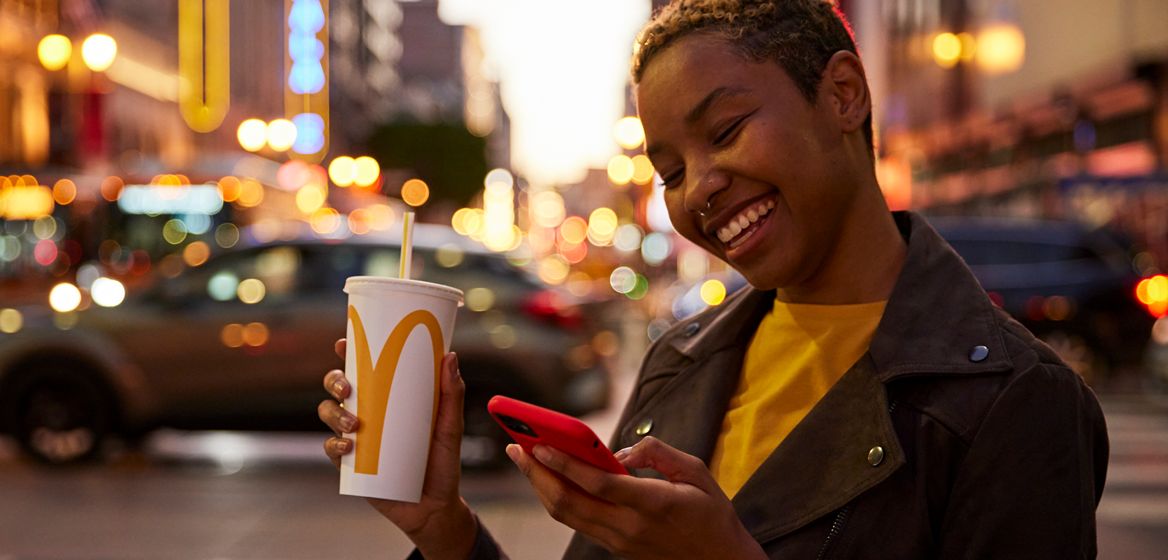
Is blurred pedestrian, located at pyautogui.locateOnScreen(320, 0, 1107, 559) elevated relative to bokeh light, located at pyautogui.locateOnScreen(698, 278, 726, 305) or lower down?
elevated

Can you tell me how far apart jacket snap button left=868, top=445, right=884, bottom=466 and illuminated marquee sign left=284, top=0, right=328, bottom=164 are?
76.5 meters

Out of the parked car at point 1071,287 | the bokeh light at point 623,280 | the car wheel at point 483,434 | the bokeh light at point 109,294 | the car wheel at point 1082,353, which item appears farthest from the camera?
the bokeh light at point 623,280

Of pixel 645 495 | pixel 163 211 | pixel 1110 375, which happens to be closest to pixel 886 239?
pixel 645 495

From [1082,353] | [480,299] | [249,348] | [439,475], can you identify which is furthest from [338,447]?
[1082,353]

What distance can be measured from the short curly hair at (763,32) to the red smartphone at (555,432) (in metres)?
0.62

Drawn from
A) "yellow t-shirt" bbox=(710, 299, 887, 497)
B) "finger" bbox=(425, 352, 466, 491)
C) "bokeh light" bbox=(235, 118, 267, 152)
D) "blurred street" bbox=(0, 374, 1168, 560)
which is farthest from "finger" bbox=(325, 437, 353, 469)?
"bokeh light" bbox=(235, 118, 267, 152)

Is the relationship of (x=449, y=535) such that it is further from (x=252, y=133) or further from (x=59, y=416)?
(x=252, y=133)

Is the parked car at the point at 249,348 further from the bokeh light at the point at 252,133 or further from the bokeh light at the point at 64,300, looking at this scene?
the bokeh light at the point at 252,133

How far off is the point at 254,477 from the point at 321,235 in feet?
6.30

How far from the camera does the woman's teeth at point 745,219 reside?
2.04 meters

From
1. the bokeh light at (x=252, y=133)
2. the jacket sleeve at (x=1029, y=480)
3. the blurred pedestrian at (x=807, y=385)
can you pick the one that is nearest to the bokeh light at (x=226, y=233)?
the bokeh light at (x=252, y=133)

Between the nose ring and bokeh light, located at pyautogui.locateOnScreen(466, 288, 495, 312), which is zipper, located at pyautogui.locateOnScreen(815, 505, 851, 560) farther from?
bokeh light, located at pyautogui.locateOnScreen(466, 288, 495, 312)

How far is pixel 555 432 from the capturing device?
1638 mm

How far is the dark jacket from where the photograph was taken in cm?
177
